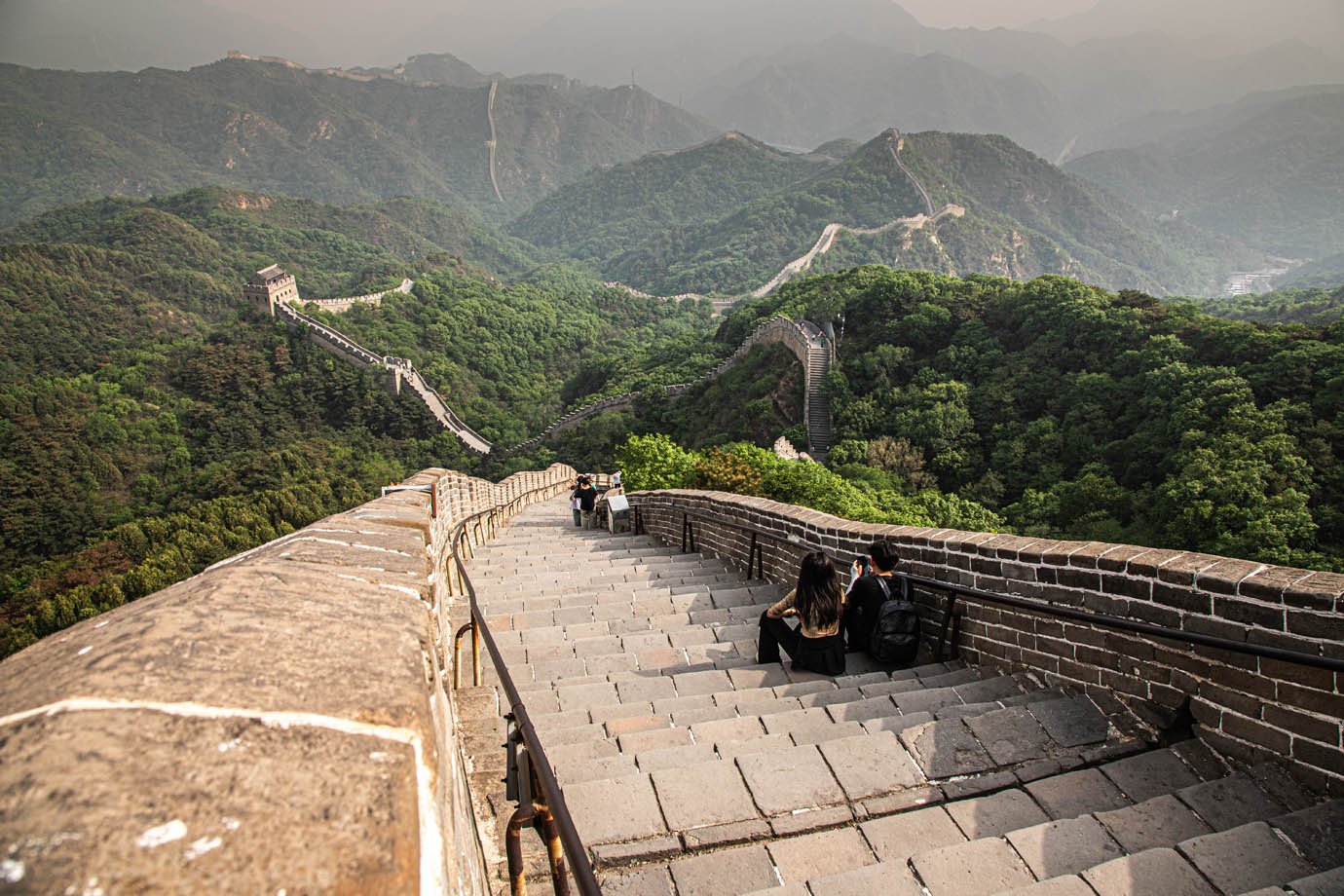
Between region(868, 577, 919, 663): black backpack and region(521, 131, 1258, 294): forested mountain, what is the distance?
87.2 m

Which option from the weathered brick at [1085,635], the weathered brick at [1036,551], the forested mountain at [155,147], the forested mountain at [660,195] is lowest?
the weathered brick at [1085,635]

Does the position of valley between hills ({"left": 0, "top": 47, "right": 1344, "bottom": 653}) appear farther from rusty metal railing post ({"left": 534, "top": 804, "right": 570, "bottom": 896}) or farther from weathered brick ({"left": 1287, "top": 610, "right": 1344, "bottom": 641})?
rusty metal railing post ({"left": 534, "top": 804, "right": 570, "bottom": 896})

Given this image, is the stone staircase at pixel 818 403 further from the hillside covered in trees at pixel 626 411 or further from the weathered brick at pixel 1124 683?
the weathered brick at pixel 1124 683

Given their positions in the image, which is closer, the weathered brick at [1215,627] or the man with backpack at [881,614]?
the weathered brick at [1215,627]

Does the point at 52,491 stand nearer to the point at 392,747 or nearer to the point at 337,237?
the point at 392,747

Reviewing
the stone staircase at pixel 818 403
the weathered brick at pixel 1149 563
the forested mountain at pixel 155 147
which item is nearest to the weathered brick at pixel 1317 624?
the weathered brick at pixel 1149 563

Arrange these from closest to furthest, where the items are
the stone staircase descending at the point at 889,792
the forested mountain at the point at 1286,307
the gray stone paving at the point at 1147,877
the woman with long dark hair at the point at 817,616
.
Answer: the gray stone paving at the point at 1147,877, the stone staircase descending at the point at 889,792, the woman with long dark hair at the point at 817,616, the forested mountain at the point at 1286,307

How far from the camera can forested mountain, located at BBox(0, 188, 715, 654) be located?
31766 millimetres

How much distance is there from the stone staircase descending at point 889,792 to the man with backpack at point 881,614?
13cm

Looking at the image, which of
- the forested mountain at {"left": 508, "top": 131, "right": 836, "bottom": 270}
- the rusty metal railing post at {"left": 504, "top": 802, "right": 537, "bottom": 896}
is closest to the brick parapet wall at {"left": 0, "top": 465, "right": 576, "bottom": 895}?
the rusty metal railing post at {"left": 504, "top": 802, "right": 537, "bottom": 896}

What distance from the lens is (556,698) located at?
12.9ft

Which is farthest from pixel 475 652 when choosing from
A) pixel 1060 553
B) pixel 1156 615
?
pixel 1156 615

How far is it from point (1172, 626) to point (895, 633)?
1457mm

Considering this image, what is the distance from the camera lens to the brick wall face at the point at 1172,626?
2.86 meters
